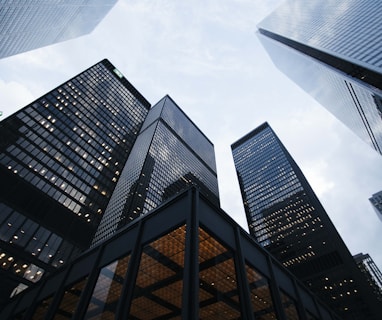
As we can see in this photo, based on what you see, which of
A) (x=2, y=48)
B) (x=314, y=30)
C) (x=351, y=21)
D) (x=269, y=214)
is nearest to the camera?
(x=2, y=48)

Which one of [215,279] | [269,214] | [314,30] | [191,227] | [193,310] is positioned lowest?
[193,310]

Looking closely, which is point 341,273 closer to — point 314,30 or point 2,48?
point 314,30

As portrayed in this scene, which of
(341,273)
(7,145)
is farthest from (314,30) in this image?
(7,145)

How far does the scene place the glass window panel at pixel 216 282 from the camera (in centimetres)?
1158

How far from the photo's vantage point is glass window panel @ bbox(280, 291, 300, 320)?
53.6 ft

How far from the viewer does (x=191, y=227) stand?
12773mm

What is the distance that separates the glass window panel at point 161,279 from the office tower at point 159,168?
7993cm

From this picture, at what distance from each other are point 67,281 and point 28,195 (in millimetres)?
60660

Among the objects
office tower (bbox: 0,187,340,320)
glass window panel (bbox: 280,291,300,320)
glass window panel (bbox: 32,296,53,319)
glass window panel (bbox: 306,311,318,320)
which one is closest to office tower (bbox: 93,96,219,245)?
glass window panel (bbox: 32,296,53,319)

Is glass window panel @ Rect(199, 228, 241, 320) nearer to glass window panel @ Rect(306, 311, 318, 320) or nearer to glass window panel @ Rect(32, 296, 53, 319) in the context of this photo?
glass window panel @ Rect(306, 311, 318, 320)

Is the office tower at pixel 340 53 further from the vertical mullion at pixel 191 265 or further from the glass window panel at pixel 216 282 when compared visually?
the vertical mullion at pixel 191 265

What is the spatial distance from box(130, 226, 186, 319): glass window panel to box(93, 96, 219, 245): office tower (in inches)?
3147

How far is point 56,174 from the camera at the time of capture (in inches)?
3201

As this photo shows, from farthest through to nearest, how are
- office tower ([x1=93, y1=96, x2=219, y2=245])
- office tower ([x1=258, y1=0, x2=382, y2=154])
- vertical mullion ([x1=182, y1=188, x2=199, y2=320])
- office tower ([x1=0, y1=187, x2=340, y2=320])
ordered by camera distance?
office tower ([x1=93, y1=96, x2=219, y2=245])
office tower ([x1=258, y1=0, x2=382, y2=154])
office tower ([x1=0, y1=187, x2=340, y2=320])
vertical mullion ([x1=182, y1=188, x2=199, y2=320])
